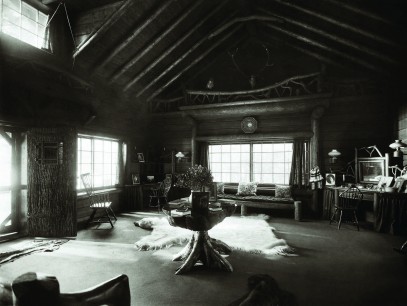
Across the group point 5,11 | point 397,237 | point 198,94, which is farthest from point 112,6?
point 397,237

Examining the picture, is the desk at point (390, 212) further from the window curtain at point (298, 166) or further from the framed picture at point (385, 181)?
the window curtain at point (298, 166)

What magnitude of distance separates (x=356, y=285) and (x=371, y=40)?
5.83 metres

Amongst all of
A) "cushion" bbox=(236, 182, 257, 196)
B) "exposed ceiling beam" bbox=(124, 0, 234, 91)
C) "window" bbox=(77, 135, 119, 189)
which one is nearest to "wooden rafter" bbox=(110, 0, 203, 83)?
"exposed ceiling beam" bbox=(124, 0, 234, 91)

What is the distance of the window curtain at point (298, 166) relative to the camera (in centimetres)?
805

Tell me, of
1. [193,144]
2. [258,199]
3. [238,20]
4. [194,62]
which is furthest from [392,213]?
[194,62]

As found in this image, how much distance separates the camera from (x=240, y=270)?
12.9ft

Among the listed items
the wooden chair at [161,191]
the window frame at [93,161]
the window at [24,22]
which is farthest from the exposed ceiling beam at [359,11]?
the window frame at [93,161]

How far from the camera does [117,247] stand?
4.96 meters

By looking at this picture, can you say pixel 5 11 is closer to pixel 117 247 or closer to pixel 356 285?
pixel 117 247

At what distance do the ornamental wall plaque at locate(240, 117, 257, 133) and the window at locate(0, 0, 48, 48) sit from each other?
18.8ft

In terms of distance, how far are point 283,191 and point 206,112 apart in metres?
3.43

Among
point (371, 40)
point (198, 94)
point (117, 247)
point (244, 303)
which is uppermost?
point (371, 40)

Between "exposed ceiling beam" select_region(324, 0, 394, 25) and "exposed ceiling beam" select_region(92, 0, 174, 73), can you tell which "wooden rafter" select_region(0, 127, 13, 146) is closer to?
"exposed ceiling beam" select_region(92, 0, 174, 73)

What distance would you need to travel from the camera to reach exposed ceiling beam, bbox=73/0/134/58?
19.9 feet
